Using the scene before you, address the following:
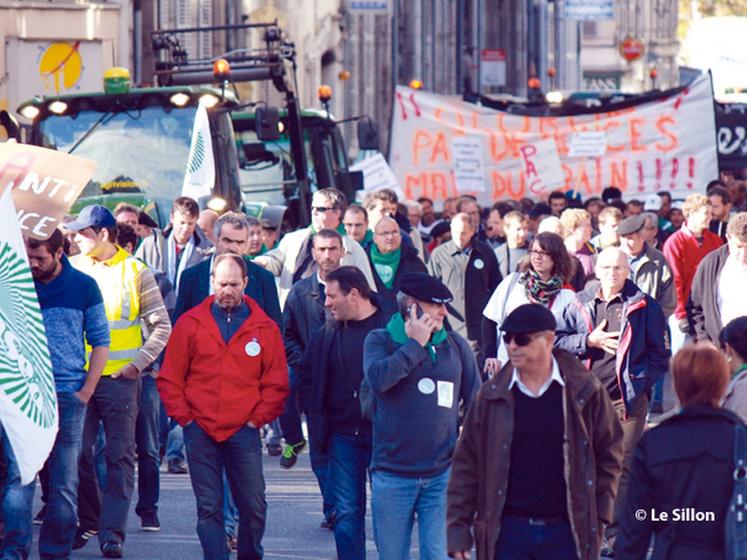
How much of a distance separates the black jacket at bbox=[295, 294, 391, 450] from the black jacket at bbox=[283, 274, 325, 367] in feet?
3.39

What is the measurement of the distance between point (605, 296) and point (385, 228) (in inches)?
126

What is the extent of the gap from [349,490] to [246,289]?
4.45 feet

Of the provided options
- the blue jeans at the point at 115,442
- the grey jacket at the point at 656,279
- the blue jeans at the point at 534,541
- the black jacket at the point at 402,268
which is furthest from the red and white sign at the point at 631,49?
the blue jeans at the point at 534,541

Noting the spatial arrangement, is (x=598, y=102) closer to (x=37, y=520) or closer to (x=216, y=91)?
(x=216, y=91)

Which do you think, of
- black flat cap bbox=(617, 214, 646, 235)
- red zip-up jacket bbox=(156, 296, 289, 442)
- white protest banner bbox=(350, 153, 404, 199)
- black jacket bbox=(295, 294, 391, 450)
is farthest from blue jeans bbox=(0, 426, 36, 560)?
white protest banner bbox=(350, 153, 404, 199)

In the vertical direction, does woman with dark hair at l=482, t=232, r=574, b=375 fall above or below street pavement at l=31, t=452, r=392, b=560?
above

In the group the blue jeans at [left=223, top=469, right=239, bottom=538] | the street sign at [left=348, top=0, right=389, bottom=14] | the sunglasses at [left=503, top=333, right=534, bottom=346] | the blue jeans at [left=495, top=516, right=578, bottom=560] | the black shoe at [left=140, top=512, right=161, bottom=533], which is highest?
the street sign at [left=348, top=0, right=389, bottom=14]

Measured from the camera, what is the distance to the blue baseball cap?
1055cm

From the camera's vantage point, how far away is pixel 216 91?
18094 mm

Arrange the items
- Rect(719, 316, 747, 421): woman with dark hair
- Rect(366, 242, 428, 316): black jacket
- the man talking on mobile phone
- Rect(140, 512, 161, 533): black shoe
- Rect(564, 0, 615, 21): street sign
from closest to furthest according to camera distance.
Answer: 1. Rect(719, 316, 747, 421): woman with dark hair
2. the man talking on mobile phone
3. Rect(140, 512, 161, 533): black shoe
4. Rect(366, 242, 428, 316): black jacket
5. Rect(564, 0, 615, 21): street sign

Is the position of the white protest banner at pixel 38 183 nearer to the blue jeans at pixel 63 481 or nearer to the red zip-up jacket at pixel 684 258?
the blue jeans at pixel 63 481

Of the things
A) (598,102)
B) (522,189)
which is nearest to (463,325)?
(522,189)

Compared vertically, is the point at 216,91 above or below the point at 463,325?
above

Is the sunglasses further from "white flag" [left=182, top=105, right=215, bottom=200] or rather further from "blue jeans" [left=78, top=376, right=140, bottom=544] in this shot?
"white flag" [left=182, top=105, right=215, bottom=200]
